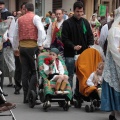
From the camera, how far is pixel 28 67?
10.4 metres

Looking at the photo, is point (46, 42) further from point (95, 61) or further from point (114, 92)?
point (114, 92)

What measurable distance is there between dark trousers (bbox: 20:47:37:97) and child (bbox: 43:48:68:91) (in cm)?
43

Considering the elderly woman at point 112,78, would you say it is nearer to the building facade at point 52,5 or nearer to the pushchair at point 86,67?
the pushchair at point 86,67

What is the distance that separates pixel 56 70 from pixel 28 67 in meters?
0.77

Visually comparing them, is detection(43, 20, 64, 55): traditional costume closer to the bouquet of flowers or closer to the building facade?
the bouquet of flowers

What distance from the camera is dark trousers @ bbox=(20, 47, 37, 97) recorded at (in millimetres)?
10220

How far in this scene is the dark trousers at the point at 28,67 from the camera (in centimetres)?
1022

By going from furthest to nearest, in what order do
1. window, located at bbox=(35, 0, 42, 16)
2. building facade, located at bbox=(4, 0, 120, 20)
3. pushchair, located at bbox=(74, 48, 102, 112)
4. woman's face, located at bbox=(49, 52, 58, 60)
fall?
window, located at bbox=(35, 0, 42, 16) < building facade, located at bbox=(4, 0, 120, 20) < woman's face, located at bbox=(49, 52, 58, 60) < pushchair, located at bbox=(74, 48, 102, 112)

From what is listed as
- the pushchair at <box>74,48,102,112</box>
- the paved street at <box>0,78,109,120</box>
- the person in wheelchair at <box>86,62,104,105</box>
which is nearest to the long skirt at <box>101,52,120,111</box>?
the paved street at <box>0,78,109,120</box>

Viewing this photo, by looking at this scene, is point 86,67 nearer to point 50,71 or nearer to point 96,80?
point 96,80

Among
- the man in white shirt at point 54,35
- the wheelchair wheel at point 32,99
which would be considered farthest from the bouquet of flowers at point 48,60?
the man in white shirt at point 54,35

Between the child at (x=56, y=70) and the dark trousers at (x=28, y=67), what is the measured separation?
1.40ft

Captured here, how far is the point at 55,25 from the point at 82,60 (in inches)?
80.5

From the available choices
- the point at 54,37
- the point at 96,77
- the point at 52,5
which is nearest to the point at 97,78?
the point at 96,77
